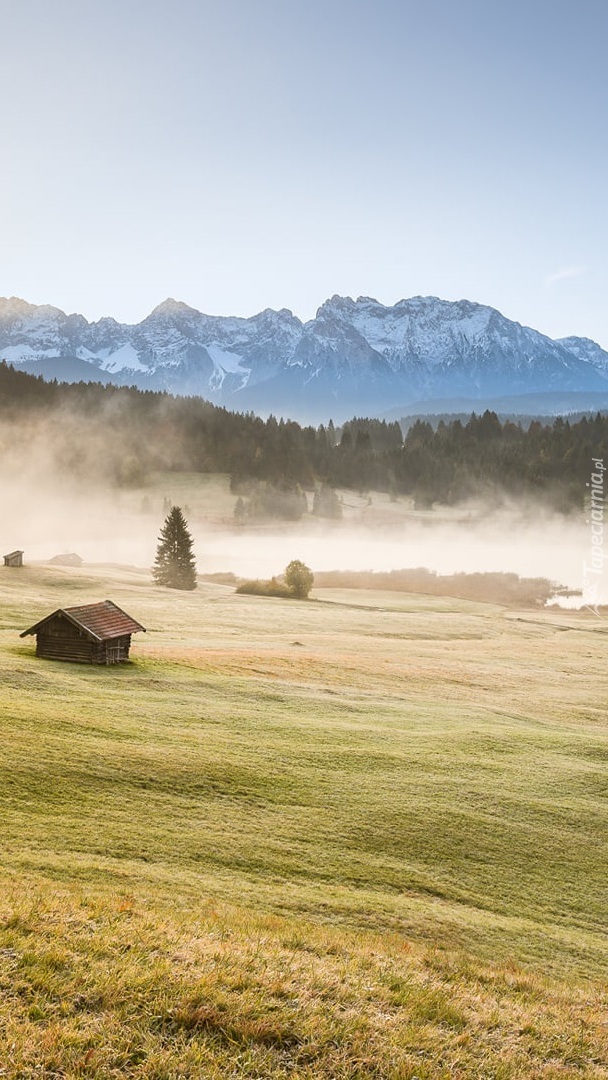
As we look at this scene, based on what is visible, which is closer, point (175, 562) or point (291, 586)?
point (291, 586)

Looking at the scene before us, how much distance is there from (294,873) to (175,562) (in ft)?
317

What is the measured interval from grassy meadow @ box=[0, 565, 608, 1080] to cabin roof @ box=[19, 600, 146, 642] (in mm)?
2251

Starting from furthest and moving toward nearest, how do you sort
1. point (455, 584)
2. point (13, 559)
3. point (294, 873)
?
point (455, 584) < point (13, 559) < point (294, 873)

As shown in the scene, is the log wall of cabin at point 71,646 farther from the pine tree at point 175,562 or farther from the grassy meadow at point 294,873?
the pine tree at point 175,562

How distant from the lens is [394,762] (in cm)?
3036

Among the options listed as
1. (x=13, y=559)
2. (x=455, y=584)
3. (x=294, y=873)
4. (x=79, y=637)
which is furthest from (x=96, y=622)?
(x=455, y=584)

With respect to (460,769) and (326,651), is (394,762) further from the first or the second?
(326,651)

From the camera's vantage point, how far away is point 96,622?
146 ft

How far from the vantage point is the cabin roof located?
43.2m

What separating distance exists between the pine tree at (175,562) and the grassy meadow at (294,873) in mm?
63095

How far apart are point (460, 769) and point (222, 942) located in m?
19.5

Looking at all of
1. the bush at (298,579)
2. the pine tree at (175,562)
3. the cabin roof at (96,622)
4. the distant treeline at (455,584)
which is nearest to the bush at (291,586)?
the bush at (298,579)

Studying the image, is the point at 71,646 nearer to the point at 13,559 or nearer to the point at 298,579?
the point at 13,559

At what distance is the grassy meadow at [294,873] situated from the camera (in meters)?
10.3
